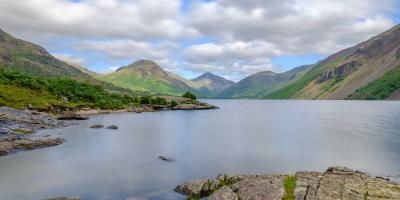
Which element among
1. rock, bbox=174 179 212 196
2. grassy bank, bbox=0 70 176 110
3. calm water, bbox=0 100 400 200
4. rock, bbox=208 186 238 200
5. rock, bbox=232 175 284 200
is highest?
grassy bank, bbox=0 70 176 110

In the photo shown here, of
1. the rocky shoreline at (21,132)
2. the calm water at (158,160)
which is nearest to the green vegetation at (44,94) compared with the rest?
the rocky shoreline at (21,132)

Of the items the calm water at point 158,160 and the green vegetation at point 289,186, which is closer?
the green vegetation at point 289,186

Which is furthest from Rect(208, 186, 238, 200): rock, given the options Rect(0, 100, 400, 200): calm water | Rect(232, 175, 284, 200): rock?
Rect(0, 100, 400, 200): calm water

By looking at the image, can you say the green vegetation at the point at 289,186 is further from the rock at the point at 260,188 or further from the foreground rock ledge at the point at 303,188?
the rock at the point at 260,188

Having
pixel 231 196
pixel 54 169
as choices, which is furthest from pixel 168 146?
pixel 231 196

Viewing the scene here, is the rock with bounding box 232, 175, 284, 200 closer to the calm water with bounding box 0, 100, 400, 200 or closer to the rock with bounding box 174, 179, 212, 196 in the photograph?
the rock with bounding box 174, 179, 212, 196

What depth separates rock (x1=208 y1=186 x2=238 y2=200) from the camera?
101ft

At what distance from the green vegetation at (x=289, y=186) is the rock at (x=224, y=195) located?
4.64 metres

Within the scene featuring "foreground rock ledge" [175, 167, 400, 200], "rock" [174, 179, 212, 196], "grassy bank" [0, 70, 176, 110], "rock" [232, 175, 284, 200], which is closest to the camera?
Result: "foreground rock ledge" [175, 167, 400, 200]

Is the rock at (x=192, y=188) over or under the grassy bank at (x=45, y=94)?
under

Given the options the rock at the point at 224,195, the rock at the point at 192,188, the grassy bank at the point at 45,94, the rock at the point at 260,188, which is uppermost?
the grassy bank at the point at 45,94

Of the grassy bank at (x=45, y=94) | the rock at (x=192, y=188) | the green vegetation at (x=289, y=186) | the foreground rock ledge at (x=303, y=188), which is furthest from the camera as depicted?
the grassy bank at (x=45, y=94)

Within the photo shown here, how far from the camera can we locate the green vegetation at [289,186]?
96.1ft

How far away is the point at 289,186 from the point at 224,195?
6.29m
